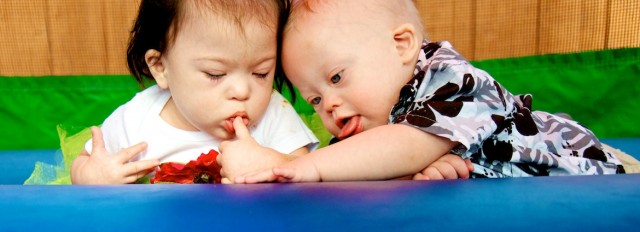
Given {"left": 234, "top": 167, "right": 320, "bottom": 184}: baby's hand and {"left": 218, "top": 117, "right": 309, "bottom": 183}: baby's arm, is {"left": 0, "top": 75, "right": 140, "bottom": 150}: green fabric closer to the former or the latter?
{"left": 218, "top": 117, "right": 309, "bottom": 183}: baby's arm

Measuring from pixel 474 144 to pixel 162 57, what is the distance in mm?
574

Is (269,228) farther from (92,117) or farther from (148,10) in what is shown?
(92,117)

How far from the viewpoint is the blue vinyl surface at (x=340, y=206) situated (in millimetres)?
733

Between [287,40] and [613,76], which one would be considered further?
[613,76]

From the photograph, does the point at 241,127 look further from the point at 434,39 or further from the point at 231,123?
the point at 434,39

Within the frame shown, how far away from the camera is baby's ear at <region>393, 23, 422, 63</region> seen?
124 cm

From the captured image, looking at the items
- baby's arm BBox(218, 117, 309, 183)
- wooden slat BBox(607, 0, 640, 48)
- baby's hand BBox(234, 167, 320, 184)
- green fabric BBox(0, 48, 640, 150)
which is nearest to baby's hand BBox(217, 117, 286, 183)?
baby's arm BBox(218, 117, 309, 183)

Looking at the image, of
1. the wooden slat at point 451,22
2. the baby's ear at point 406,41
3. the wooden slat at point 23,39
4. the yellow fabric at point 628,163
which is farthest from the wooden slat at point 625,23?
the wooden slat at point 23,39

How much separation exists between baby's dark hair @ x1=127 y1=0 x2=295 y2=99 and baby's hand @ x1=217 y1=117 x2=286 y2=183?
0.23m

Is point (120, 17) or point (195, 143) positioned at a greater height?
point (120, 17)

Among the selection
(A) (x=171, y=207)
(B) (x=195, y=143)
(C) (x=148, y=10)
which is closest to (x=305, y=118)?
(B) (x=195, y=143)

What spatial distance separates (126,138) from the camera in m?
1.41

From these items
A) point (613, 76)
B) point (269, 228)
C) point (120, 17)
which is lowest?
point (269, 228)

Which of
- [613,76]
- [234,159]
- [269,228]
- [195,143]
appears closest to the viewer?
[269,228]
